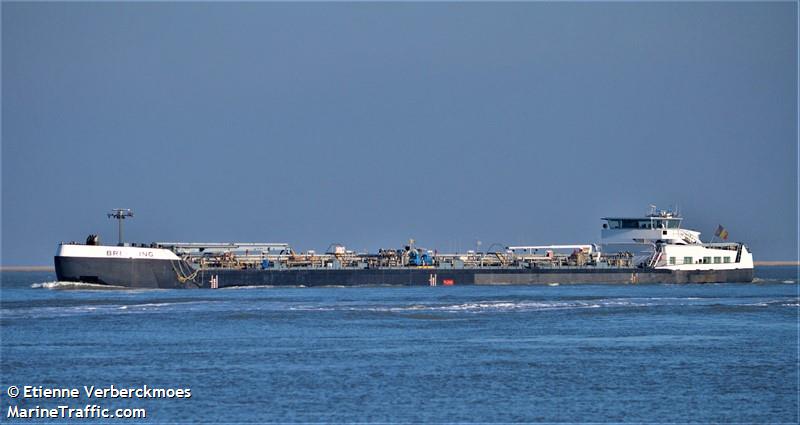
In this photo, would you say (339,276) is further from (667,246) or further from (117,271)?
(667,246)

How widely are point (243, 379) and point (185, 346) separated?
32.8 feet

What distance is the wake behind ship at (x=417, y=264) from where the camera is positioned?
280ft

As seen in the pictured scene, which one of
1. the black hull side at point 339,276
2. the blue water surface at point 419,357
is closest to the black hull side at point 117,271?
the black hull side at point 339,276

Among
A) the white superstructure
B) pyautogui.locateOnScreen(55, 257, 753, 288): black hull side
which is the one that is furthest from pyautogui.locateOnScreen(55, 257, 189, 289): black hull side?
the white superstructure

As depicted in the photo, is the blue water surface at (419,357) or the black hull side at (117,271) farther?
the black hull side at (117,271)

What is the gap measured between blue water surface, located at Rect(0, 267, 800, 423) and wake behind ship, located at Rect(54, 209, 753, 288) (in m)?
10.5

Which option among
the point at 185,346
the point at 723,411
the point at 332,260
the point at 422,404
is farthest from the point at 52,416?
the point at 332,260

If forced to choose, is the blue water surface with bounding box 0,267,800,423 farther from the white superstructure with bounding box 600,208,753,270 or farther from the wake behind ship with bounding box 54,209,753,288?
the white superstructure with bounding box 600,208,753,270

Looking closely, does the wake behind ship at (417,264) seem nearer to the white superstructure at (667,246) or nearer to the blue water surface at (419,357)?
the white superstructure at (667,246)

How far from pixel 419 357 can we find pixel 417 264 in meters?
55.1

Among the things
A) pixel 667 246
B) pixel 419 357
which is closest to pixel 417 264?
pixel 667 246

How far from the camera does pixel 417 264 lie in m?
98.9

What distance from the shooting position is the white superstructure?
10525 centimetres

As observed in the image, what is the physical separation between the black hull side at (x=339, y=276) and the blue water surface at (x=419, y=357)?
9.97 metres
